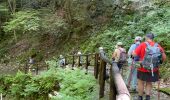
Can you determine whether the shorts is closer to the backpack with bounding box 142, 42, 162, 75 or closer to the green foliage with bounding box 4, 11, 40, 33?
the backpack with bounding box 142, 42, 162, 75

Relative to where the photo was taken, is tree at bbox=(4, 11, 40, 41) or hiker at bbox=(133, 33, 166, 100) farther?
tree at bbox=(4, 11, 40, 41)

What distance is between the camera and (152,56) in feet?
23.9

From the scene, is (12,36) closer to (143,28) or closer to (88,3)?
(88,3)

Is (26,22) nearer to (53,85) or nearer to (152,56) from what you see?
(53,85)

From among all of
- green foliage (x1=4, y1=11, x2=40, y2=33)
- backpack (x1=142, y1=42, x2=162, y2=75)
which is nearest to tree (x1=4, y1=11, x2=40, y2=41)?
green foliage (x1=4, y1=11, x2=40, y2=33)

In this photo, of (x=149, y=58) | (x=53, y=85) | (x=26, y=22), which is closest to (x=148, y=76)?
(x=149, y=58)

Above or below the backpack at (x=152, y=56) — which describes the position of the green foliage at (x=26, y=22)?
below

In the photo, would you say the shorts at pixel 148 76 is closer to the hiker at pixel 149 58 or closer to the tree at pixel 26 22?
the hiker at pixel 149 58

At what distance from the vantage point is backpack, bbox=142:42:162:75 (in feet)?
23.9

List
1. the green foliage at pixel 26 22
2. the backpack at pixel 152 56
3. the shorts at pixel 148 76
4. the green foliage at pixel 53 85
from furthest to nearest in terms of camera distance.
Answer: the green foliage at pixel 26 22
the green foliage at pixel 53 85
the shorts at pixel 148 76
the backpack at pixel 152 56

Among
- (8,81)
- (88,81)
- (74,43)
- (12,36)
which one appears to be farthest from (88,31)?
(88,81)

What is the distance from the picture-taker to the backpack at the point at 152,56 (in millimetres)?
7277

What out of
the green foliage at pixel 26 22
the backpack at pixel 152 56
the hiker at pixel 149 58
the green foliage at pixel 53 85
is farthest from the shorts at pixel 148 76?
the green foliage at pixel 26 22

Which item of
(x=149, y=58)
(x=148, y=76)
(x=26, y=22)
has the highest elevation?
(x=149, y=58)
